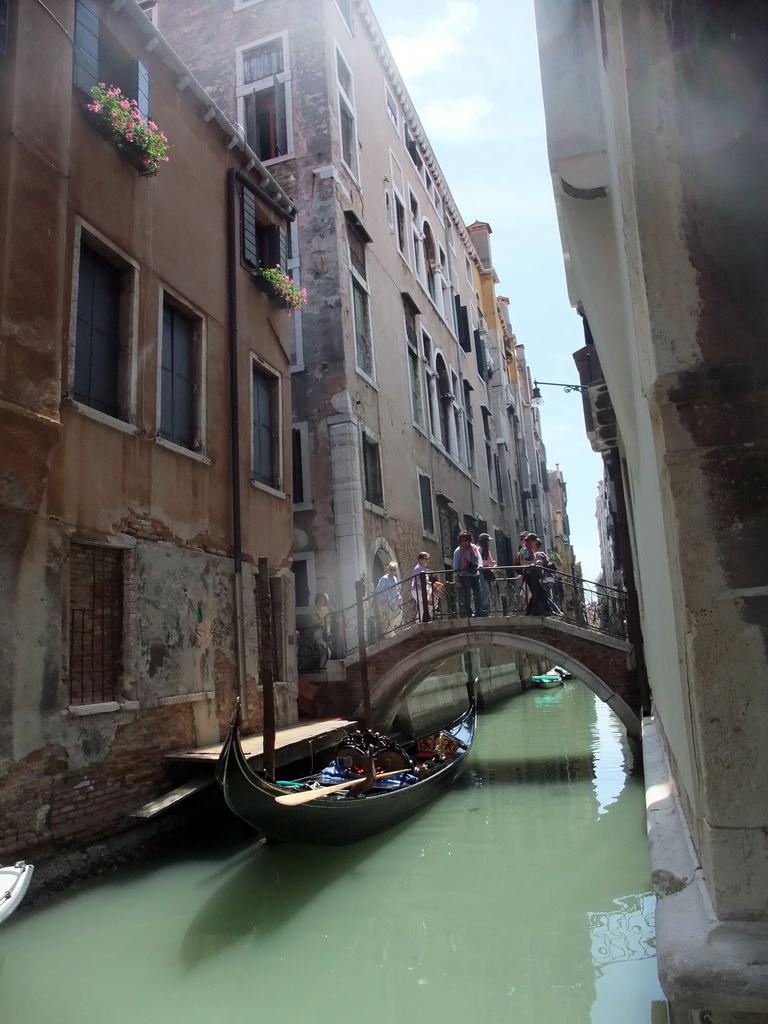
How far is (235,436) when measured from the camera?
784 centimetres

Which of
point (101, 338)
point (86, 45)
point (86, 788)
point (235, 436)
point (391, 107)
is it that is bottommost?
point (86, 788)

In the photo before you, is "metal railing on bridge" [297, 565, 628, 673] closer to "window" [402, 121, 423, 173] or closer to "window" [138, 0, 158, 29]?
"window" [138, 0, 158, 29]

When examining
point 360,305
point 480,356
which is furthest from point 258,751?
point 480,356

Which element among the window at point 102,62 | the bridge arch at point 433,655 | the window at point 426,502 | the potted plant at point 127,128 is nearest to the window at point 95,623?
the potted plant at point 127,128

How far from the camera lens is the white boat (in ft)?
11.3

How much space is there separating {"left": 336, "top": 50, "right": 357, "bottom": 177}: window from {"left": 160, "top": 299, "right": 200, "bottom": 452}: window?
22.0ft

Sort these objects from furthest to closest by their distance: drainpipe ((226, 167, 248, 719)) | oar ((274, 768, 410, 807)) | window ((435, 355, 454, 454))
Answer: window ((435, 355, 454, 454)) → drainpipe ((226, 167, 248, 719)) → oar ((274, 768, 410, 807))

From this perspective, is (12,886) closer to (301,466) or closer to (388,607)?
Result: (388,607)

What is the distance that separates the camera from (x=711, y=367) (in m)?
1.61

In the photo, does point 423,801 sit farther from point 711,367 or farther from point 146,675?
point 711,367

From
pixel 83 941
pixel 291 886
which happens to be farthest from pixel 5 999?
pixel 291 886

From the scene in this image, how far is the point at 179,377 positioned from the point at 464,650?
191 inches

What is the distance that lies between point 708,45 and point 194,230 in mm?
6659

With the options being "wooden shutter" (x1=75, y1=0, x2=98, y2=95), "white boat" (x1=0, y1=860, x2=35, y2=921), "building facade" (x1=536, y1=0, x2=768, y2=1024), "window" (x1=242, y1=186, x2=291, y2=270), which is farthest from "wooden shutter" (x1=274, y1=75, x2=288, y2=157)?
"building facade" (x1=536, y1=0, x2=768, y2=1024)
